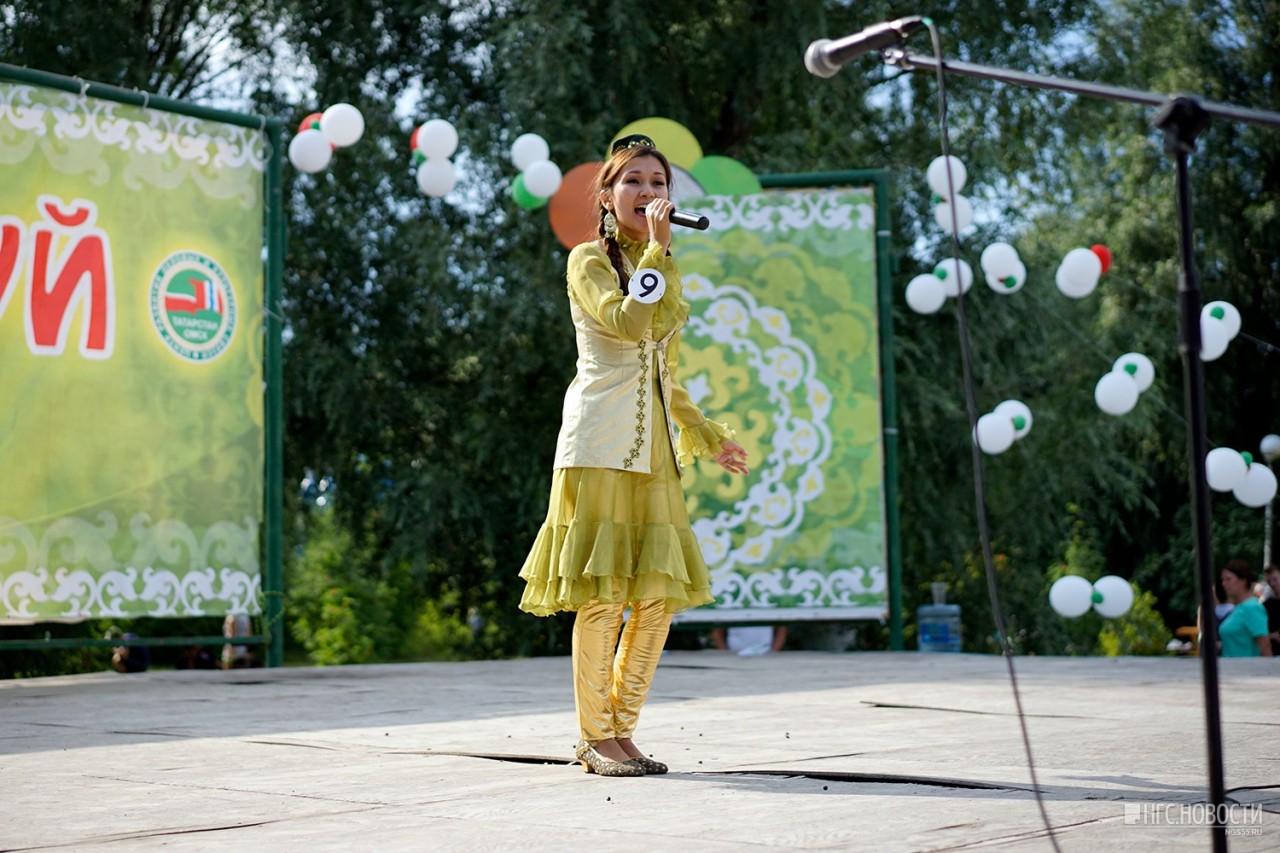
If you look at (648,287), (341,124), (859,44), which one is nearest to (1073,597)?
(341,124)

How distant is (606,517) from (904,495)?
9.25 metres

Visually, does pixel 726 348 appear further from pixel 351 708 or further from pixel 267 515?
pixel 351 708

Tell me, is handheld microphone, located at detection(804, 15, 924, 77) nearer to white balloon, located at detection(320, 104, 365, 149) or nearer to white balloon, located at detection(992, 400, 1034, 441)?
white balloon, located at detection(320, 104, 365, 149)

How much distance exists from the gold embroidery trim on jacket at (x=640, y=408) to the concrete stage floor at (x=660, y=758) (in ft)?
2.92

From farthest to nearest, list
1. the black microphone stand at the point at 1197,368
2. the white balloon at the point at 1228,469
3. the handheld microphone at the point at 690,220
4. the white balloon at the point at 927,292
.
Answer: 1. the white balloon at the point at 927,292
2. the white balloon at the point at 1228,469
3. the handheld microphone at the point at 690,220
4. the black microphone stand at the point at 1197,368

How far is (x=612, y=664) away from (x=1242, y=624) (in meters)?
6.01

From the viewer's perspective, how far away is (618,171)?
14.8ft

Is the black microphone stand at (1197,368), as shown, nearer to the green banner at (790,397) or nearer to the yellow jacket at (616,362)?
the yellow jacket at (616,362)

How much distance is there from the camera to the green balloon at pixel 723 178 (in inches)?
412

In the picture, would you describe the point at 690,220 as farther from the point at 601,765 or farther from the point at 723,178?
the point at 723,178

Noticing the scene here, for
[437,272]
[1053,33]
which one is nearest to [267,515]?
[437,272]

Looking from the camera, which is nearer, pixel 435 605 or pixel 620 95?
pixel 620 95

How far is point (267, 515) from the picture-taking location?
8.90 m

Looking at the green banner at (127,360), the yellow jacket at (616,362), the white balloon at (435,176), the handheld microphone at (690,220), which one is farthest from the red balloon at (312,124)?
the handheld microphone at (690,220)
